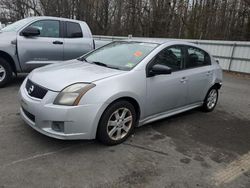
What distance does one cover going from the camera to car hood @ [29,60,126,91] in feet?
10.5

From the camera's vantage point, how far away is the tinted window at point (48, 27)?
6.18 meters

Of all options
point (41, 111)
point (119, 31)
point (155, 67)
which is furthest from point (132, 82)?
point (119, 31)

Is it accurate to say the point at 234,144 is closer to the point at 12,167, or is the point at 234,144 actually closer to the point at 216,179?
the point at 216,179

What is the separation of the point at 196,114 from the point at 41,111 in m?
3.33

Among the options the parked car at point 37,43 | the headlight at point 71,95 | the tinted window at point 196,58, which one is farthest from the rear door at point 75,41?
the headlight at point 71,95

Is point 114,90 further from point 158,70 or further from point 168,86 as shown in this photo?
point 168,86

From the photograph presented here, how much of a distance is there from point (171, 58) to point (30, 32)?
11.4 feet

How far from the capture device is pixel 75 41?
264 inches

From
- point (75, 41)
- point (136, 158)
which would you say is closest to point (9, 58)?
point (75, 41)

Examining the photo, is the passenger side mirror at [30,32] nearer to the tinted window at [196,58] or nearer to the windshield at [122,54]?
the windshield at [122,54]

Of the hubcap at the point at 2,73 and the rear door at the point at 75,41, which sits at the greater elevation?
the rear door at the point at 75,41

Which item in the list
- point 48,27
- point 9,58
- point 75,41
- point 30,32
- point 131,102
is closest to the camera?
point 131,102

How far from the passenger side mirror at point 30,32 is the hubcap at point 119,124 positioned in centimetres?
353

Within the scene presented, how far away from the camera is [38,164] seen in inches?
114
